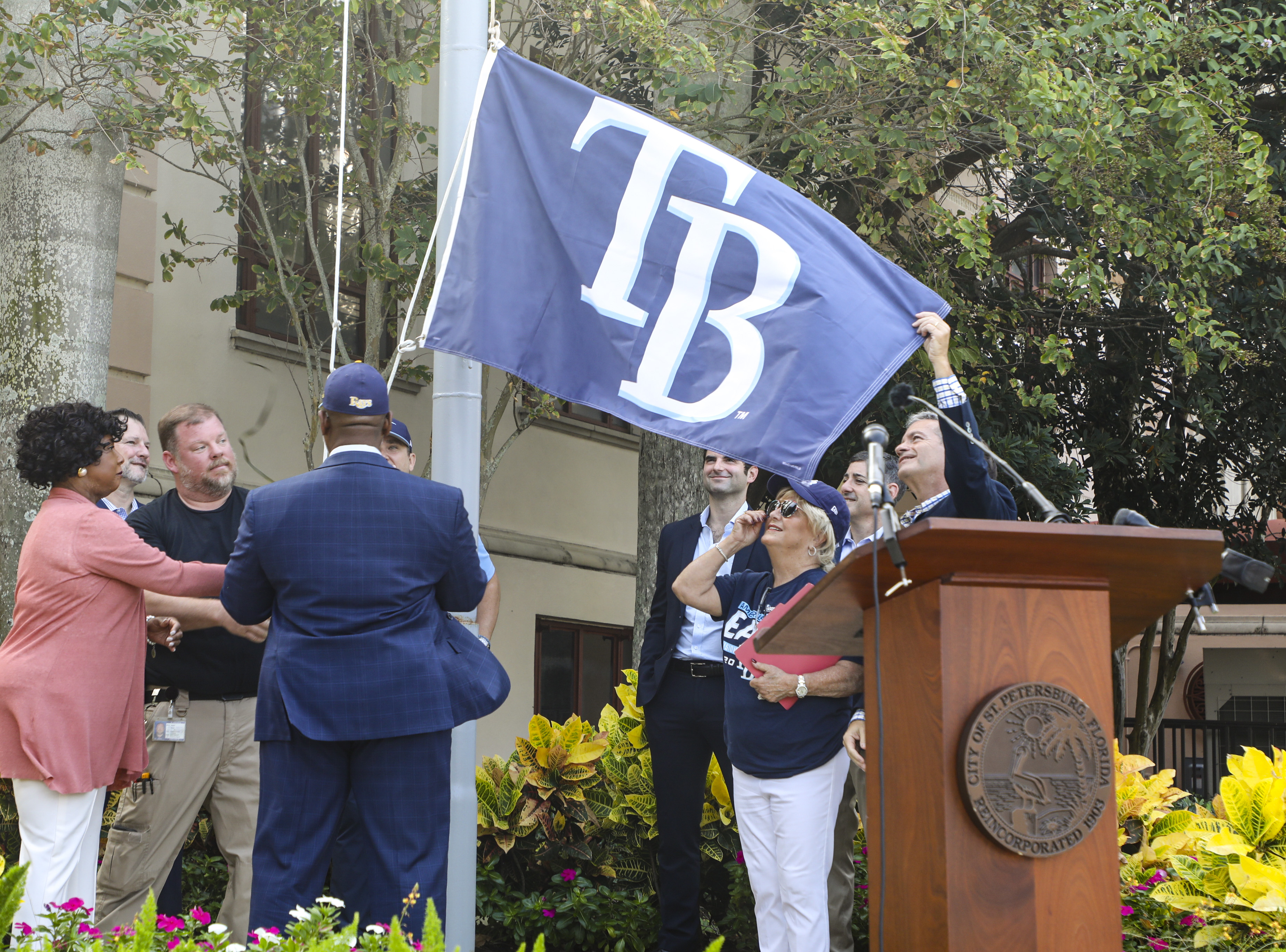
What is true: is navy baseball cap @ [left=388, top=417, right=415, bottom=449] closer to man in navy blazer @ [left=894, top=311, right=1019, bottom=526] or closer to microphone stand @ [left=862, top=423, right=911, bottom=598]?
man in navy blazer @ [left=894, top=311, right=1019, bottom=526]

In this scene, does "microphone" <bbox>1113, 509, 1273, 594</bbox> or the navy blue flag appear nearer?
"microphone" <bbox>1113, 509, 1273, 594</bbox>

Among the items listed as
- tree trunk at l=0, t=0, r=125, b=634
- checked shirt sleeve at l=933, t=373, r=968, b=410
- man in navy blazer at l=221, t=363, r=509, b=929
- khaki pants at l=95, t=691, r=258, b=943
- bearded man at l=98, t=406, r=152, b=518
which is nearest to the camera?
man in navy blazer at l=221, t=363, r=509, b=929

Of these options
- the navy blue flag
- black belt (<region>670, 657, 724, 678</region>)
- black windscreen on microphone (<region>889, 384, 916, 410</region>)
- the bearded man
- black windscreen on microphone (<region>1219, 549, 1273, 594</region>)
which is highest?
the navy blue flag

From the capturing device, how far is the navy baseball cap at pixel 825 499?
196 inches

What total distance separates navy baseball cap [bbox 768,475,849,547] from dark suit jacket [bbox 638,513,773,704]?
569mm

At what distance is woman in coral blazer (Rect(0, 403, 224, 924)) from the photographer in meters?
4.29

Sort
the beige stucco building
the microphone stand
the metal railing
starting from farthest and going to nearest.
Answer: the metal railing < the beige stucco building < the microphone stand

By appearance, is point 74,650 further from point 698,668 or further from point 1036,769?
point 1036,769

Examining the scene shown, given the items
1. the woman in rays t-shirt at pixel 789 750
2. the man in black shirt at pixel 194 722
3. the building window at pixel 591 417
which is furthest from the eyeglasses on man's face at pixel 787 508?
the building window at pixel 591 417

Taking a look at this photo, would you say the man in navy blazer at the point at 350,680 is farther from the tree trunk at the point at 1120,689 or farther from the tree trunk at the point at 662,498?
the tree trunk at the point at 1120,689

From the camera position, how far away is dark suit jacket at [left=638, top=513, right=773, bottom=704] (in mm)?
5879

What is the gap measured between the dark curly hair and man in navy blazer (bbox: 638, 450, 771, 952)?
8.41 ft

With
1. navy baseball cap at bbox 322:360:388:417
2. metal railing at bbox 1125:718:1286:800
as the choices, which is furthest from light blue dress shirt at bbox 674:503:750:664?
metal railing at bbox 1125:718:1286:800

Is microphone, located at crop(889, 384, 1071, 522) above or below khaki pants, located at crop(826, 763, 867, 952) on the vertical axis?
above
